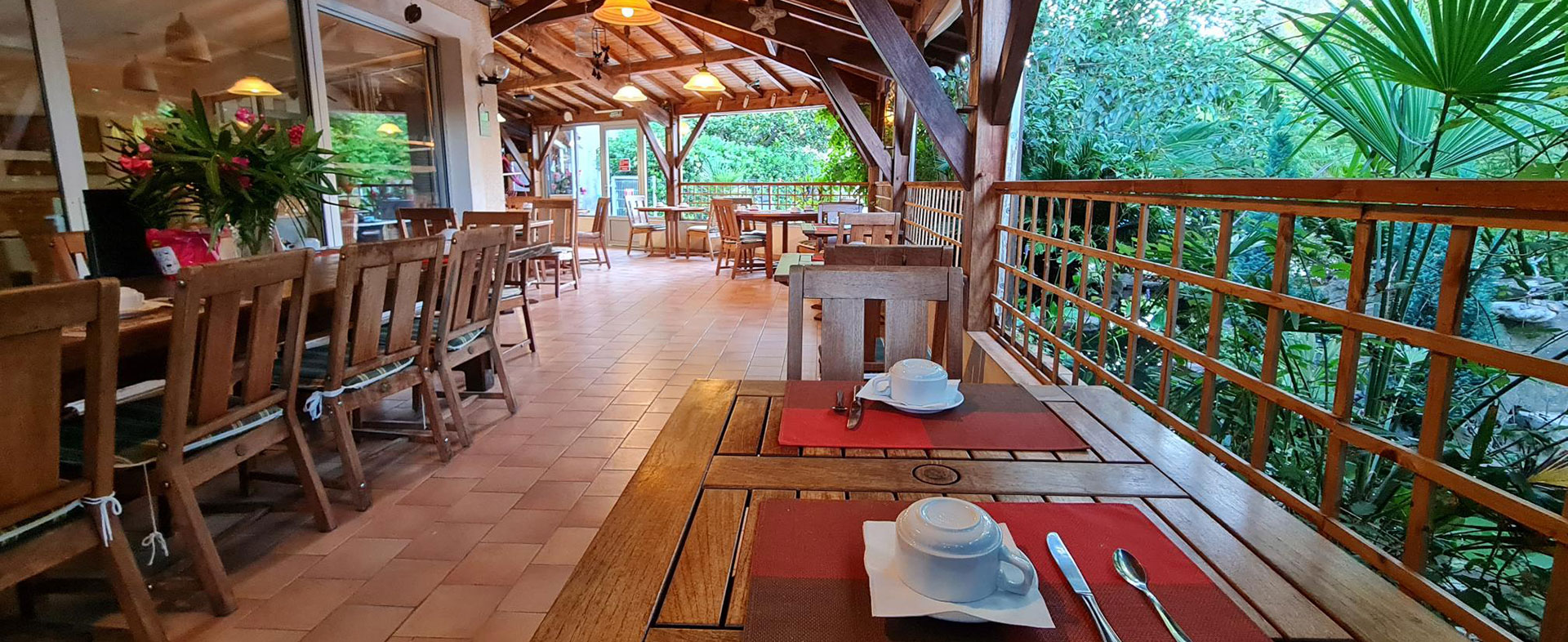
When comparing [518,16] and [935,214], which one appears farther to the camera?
[518,16]

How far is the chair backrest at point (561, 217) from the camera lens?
6.68 meters

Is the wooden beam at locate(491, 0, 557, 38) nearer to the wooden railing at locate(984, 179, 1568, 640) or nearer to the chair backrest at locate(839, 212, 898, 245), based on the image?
the chair backrest at locate(839, 212, 898, 245)

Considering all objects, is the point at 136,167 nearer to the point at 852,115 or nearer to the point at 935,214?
the point at 935,214

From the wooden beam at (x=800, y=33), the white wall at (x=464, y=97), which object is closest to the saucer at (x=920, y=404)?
the wooden beam at (x=800, y=33)

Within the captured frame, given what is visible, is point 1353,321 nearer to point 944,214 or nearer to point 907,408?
point 907,408

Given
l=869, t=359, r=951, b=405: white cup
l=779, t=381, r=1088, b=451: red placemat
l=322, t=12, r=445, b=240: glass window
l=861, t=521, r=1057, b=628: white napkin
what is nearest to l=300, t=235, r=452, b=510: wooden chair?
l=779, t=381, r=1088, b=451: red placemat

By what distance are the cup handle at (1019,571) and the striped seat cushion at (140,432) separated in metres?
1.84

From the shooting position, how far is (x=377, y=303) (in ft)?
7.50

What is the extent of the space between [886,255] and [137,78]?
379cm

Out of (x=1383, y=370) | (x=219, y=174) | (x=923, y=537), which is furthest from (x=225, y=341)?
(x=1383, y=370)

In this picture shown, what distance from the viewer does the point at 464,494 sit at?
7.79ft

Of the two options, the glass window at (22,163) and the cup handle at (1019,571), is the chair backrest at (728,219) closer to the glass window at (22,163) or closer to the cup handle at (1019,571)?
the glass window at (22,163)

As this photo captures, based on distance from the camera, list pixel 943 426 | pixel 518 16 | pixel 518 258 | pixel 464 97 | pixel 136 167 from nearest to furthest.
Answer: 1. pixel 943 426
2. pixel 136 167
3. pixel 518 258
4. pixel 464 97
5. pixel 518 16

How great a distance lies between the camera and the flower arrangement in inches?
83.2
